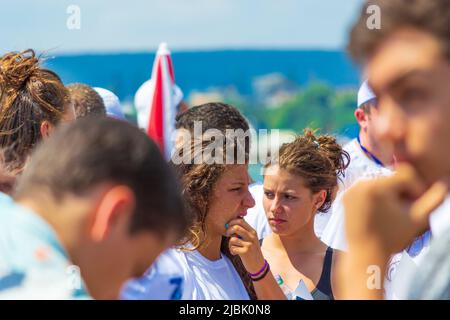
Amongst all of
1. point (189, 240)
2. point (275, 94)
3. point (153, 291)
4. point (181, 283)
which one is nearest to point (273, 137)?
point (189, 240)

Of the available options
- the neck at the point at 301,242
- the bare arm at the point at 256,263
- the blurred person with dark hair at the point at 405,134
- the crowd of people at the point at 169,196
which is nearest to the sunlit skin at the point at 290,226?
the neck at the point at 301,242

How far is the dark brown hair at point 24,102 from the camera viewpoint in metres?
2.37

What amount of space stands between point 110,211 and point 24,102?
133cm

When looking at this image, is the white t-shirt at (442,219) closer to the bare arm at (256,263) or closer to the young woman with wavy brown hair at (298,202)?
the bare arm at (256,263)

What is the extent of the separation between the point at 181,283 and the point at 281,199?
870 millimetres

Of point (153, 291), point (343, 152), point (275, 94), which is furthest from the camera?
point (275, 94)

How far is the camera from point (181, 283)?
103 inches

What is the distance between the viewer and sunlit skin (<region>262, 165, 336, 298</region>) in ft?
10.5

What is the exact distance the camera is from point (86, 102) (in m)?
3.96

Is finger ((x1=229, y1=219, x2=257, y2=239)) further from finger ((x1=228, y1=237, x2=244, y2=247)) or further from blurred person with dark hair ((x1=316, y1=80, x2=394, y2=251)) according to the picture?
blurred person with dark hair ((x1=316, y1=80, x2=394, y2=251))

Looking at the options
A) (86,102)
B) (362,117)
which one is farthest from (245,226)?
(362,117)

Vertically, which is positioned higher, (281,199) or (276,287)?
(281,199)

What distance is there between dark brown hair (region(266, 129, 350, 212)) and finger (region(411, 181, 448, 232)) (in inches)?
84.3
